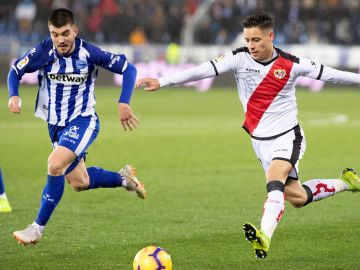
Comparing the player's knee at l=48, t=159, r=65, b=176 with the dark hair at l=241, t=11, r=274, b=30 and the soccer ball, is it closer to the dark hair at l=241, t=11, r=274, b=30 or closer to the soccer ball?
the soccer ball

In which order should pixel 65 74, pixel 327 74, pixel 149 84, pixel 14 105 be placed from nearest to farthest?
pixel 149 84, pixel 327 74, pixel 14 105, pixel 65 74

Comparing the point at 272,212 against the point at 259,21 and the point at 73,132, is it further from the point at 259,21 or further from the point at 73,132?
the point at 73,132

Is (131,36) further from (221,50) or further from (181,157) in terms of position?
(181,157)

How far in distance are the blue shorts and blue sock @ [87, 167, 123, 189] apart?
0.43 m

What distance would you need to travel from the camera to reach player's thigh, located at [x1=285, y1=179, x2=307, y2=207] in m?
8.11

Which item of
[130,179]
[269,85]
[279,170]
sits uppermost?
[269,85]

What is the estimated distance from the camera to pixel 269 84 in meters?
7.95

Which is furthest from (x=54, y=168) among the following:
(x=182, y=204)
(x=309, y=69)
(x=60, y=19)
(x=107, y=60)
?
(x=182, y=204)

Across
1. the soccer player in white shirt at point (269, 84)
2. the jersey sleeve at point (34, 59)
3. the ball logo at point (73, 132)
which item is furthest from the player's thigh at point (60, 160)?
the soccer player in white shirt at point (269, 84)

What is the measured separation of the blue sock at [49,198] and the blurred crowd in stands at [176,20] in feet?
72.6

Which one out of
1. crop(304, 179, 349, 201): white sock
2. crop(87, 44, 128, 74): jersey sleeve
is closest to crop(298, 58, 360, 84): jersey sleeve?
crop(304, 179, 349, 201): white sock

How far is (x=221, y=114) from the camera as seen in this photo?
72.7 feet

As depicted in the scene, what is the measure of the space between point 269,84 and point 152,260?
2.00 meters

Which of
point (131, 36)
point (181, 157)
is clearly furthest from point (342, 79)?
point (131, 36)
